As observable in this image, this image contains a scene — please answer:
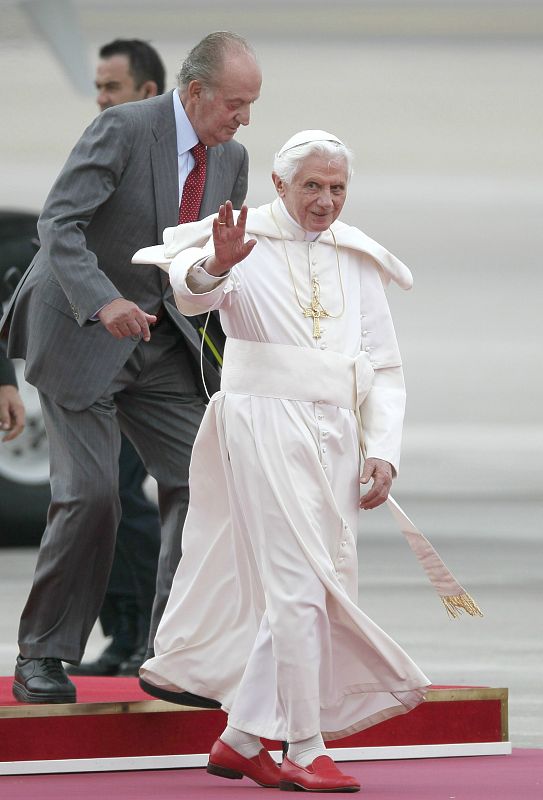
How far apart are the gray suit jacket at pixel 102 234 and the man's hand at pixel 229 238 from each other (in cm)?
66

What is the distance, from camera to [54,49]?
934 centimetres

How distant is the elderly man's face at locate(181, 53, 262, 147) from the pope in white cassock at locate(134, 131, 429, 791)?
1.25 ft

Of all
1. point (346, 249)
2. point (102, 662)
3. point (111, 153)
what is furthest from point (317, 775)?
point (102, 662)

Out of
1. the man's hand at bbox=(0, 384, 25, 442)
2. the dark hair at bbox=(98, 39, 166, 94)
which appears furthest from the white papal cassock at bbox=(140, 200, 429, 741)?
the dark hair at bbox=(98, 39, 166, 94)

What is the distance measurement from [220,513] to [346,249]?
60 cm

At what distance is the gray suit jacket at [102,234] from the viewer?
4.18 m

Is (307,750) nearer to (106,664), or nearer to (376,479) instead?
(376,479)

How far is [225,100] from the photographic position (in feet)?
13.7

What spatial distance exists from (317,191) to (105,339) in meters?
0.74

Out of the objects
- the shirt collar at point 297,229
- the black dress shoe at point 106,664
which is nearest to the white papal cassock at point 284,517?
the shirt collar at point 297,229

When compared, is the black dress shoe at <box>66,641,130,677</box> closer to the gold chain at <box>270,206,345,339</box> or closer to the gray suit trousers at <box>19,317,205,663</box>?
the gray suit trousers at <box>19,317,205,663</box>

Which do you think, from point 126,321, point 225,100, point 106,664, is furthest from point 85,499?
point 106,664

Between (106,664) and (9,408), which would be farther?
(106,664)

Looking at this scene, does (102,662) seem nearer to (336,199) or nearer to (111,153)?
(111,153)
